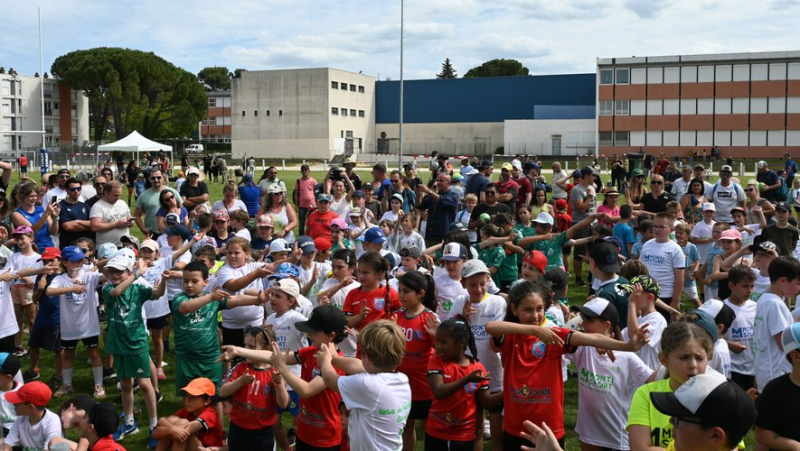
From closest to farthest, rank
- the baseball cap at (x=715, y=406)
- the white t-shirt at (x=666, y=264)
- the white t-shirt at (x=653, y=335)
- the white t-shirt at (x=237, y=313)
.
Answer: the baseball cap at (x=715, y=406), the white t-shirt at (x=653, y=335), the white t-shirt at (x=237, y=313), the white t-shirt at (x=666, y=264)

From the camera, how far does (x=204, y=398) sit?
583 cm

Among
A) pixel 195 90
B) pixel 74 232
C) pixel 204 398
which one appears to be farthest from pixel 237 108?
pixel 204 398

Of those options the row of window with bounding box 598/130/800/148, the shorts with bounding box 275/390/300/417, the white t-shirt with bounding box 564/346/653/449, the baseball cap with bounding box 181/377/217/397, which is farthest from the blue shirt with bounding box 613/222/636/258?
the row of window with bounding box 598/130/800/148

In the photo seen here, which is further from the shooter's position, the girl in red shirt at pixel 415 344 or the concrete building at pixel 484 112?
the concrete building at pixel 484 112

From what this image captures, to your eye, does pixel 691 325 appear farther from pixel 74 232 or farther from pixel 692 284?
pixel 74 232

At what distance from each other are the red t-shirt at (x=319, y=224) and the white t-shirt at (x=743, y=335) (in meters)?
5.98

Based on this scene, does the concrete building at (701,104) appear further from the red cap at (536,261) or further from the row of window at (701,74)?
the red cap at (536,261)

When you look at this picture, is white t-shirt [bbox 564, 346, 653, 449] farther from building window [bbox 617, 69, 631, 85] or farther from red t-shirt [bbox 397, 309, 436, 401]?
building window [bbox 617, 69, 631, 85]

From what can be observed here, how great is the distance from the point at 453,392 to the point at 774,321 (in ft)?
8.95

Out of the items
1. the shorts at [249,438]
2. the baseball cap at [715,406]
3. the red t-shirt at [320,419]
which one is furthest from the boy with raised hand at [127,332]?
the baseball cap at [715,406]

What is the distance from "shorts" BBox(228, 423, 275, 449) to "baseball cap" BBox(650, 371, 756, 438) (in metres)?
3.62

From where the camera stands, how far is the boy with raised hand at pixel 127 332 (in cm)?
699

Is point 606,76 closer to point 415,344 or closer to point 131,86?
point 131,86

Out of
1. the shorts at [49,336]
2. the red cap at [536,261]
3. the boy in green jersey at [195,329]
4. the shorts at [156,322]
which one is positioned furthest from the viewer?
the shorts at [156,322]
